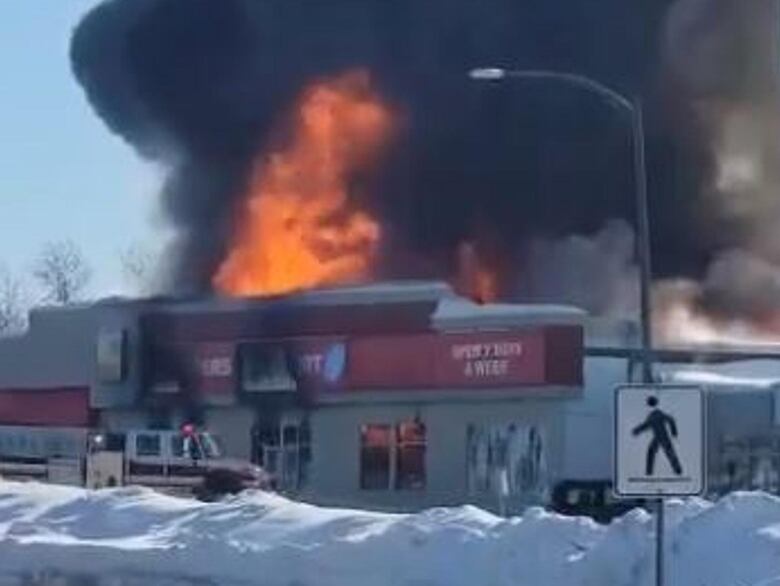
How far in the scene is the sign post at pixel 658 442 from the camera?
37.9 ft

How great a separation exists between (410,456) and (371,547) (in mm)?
35800

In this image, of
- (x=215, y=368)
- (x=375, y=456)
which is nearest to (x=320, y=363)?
(x=375, y=456)

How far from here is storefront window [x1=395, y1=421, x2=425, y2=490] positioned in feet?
175

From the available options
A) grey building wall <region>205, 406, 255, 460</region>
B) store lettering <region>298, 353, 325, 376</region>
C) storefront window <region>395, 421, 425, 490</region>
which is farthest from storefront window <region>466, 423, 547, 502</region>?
grey building wall <region>205, 406, 255, 460</region>

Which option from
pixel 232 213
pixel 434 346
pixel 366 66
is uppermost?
pixel 366 66

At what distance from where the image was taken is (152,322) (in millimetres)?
61344

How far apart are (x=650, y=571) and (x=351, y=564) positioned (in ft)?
9.10

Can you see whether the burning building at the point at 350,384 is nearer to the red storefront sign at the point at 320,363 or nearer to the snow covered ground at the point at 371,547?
the red storefront sign at the point at 320,363

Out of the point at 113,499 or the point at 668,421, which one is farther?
the point at 113,499

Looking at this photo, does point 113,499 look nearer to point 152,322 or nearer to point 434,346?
point 434,346

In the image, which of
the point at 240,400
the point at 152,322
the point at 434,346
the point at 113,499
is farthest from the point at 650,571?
the point at 152,322

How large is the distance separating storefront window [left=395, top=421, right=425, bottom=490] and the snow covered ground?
31.4m

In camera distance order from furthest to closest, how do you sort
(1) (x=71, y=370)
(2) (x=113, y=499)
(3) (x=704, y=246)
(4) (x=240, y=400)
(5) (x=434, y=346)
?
(3) (x=704, y=246), (1) (x=71, y=370), (4) (x=240, y=400), (5) (x=434, y=346), (2) (x=113, y=499)

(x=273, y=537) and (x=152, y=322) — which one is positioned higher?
(x=152, y=322)
